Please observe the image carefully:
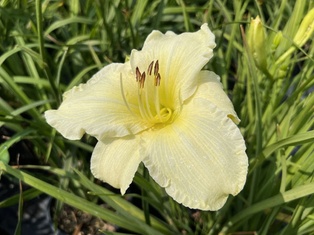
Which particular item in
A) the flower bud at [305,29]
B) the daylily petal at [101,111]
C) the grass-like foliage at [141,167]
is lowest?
the grass-like foliage at [141,167]

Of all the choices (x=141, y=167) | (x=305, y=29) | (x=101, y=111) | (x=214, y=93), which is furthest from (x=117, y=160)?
(x=305, y=29)

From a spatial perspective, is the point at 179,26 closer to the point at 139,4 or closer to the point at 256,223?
the point at 139,4

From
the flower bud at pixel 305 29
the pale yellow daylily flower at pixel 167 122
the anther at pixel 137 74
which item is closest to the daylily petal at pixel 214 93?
the pale yellow daylily flower at pixel 167 122

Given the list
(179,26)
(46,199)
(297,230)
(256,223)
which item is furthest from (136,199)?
(179,26)

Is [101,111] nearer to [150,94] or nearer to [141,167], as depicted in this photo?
[150,94]

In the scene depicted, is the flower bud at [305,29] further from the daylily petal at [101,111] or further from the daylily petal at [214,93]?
the daylily petal at [101,111]

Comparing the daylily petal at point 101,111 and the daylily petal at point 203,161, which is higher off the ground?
the daylily petal at point 101,111
